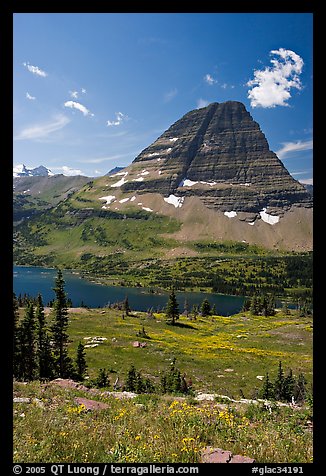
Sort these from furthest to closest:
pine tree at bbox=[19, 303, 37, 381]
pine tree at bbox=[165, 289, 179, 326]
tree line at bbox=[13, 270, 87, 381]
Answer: pine tree at bbox=[165, 289, 179, 326] < pine tree at bbox=[19, 303, 37, 381] < tree line at bbox=[13, 270, 87, 381]

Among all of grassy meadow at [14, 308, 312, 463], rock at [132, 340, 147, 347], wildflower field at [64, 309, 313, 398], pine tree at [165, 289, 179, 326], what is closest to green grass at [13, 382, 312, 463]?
grassy meadow at [14, 308, 312, 463]

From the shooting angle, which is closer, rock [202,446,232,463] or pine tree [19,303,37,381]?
rock [202,446,232,463]

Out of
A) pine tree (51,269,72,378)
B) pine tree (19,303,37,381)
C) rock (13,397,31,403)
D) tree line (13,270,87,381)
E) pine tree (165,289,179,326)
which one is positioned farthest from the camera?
pine tree (165,289,179,326)

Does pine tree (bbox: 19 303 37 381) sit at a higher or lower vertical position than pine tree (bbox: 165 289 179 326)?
higher

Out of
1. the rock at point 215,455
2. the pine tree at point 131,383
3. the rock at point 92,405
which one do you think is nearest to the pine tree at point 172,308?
the pine tree at point 131,383

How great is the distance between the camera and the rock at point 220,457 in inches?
219

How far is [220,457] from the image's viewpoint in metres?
5.70

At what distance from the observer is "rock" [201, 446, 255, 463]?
18.2ft

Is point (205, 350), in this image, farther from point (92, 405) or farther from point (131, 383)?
point (92, 405)

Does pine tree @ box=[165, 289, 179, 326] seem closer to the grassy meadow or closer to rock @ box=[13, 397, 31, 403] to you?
the grassy meadow
